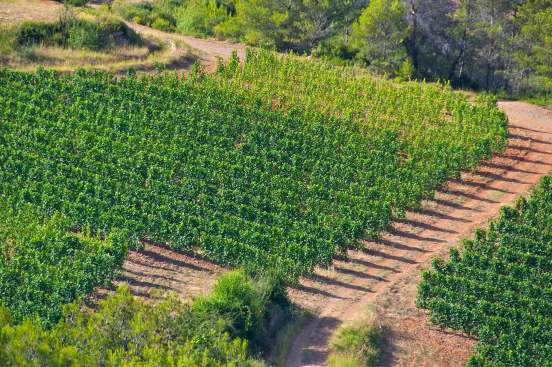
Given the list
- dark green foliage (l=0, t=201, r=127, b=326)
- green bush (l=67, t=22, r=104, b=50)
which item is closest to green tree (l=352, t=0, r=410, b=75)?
green bush (l=67, t=22, r=104, b=50)

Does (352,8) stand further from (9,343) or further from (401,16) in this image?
(9,343)

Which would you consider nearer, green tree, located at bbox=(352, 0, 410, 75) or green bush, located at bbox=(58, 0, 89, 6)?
green tree, located at bbox=(352, 0, 410, 75)

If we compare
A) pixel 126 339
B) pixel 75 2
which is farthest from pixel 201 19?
pixel 126 339

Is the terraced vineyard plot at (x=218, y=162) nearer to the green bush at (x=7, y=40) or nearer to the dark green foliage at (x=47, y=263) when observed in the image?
the dark green foliage at (x=47, y=263)

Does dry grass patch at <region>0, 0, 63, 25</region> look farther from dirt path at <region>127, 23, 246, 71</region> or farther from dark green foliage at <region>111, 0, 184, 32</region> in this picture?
dark green foliage at <region>111, 0, 184, 32</region>

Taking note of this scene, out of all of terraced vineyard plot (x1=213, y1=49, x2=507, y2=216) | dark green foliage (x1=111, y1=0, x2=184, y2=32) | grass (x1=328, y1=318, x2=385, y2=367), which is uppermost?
dark green foliage (x1=111, y1=0, x2=184, y2=32)

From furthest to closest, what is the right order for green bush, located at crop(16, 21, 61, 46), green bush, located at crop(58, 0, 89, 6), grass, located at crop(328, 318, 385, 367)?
green bush, located at crop(58, 0, 89, 6), green bush, located at crop(16, 21, 61, 46), grass, located at crop(328, 318, 385, 367)
